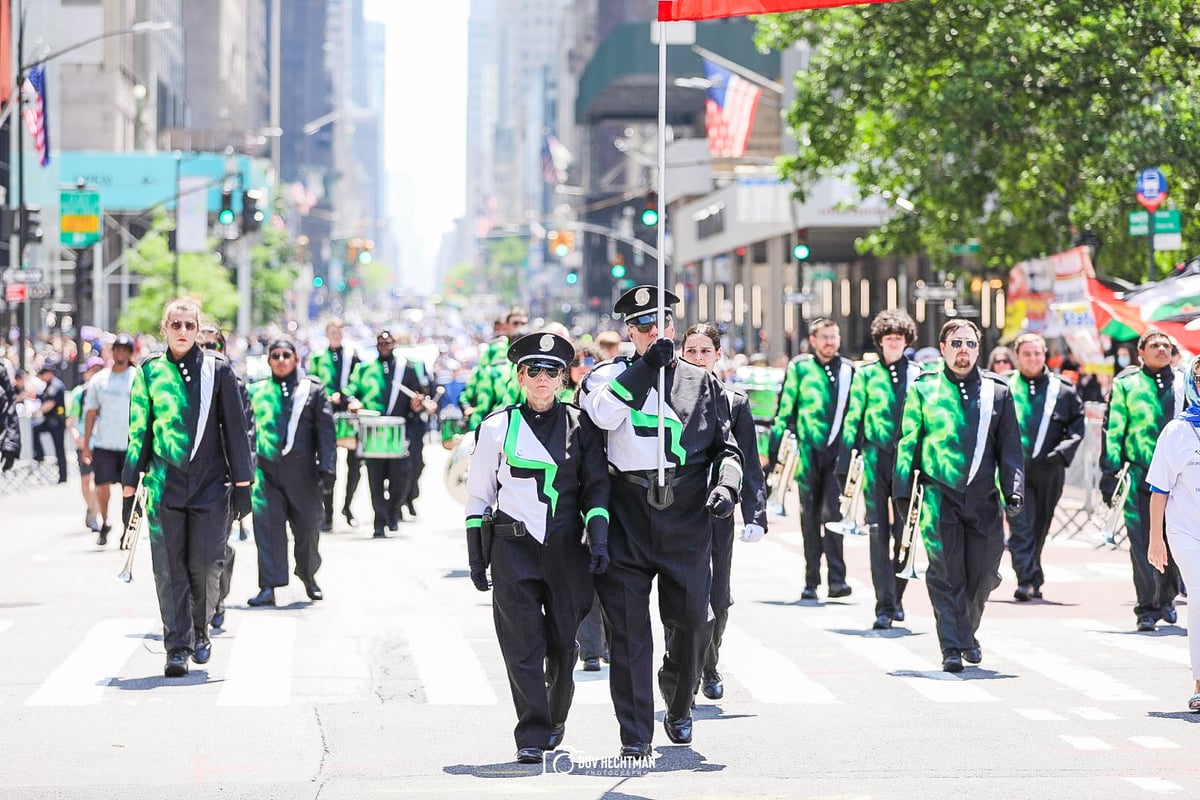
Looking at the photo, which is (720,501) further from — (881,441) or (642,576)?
(881,441)

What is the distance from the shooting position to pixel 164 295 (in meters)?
Answer: 76.1

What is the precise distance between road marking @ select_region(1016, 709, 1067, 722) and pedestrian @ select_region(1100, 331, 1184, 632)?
3722 millimetres

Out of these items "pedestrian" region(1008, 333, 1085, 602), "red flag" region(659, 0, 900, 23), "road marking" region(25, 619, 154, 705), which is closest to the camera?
"red flag" region(659, 0, 900, 23)

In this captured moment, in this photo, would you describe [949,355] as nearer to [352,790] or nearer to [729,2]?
[729,2]

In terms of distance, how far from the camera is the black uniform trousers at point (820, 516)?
1438 cm

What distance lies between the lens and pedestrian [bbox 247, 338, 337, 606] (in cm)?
1437

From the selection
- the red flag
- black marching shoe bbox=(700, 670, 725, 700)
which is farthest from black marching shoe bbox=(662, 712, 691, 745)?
the red flag

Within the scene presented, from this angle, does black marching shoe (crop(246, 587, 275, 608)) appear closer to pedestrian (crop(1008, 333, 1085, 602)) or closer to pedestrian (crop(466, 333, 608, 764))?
pedestrian (crop(1008, 333, 1085, 602))

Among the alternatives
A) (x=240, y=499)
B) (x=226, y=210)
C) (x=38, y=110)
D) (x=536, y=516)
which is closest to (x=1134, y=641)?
(x=240, y=499)

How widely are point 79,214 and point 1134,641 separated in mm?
35256

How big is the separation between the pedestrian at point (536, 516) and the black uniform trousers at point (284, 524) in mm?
6424

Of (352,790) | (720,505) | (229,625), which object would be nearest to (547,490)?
(720,505)

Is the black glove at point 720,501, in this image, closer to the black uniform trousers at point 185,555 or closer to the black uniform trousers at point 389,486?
the black uniform trousers at point 185,555

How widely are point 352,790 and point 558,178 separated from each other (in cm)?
12660
